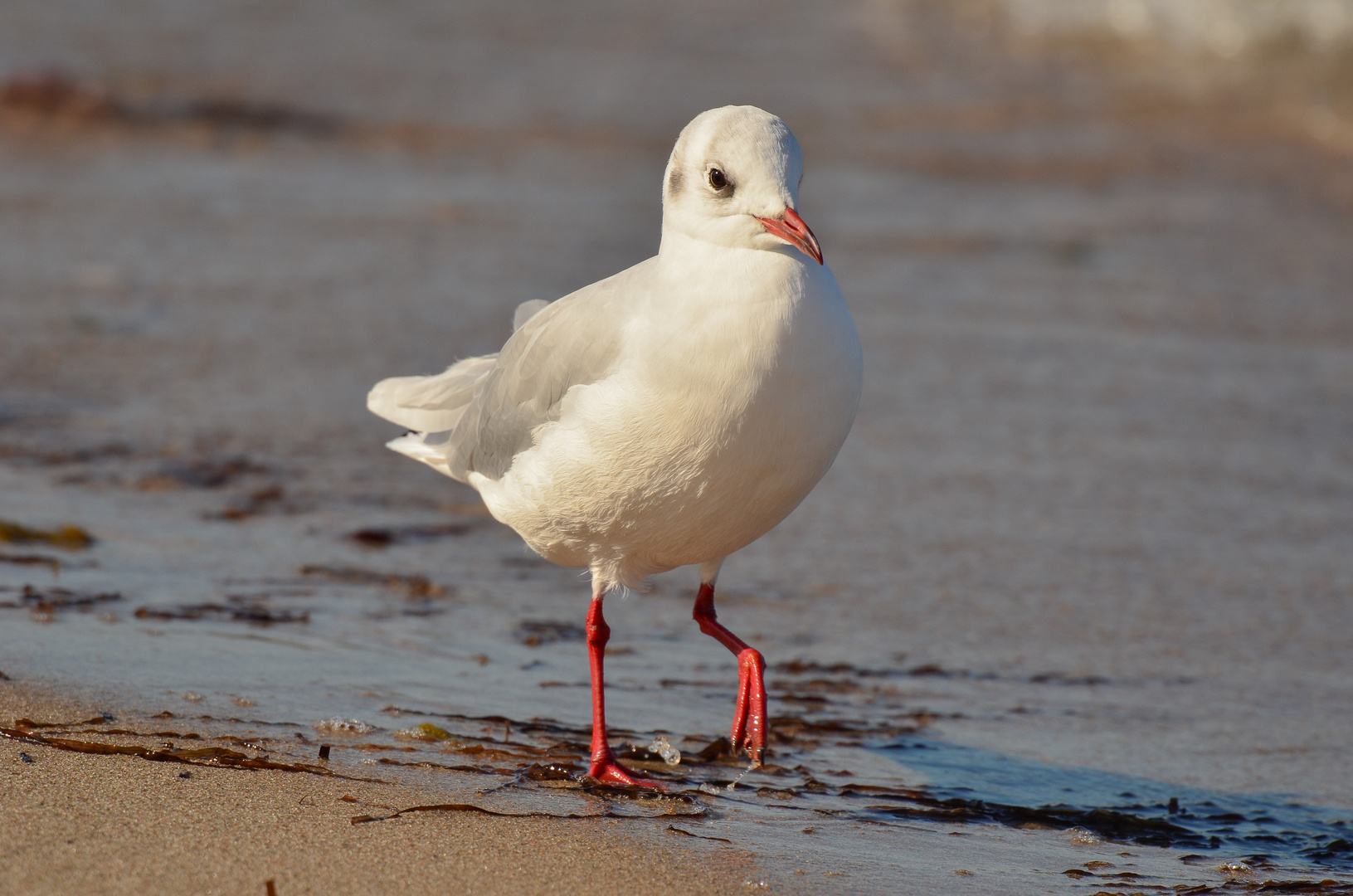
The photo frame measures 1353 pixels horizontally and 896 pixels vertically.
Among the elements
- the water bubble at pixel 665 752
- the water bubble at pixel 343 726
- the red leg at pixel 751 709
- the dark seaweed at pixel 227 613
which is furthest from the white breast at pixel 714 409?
the dark seaweed at pixel 227 613

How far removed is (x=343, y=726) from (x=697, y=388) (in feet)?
3.74

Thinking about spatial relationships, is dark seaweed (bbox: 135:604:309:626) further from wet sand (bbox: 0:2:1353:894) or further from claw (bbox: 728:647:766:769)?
claw (bbox: 728:647:766:769)

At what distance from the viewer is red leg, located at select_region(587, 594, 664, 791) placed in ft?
11.9

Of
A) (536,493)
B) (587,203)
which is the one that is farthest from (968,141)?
(536,493)

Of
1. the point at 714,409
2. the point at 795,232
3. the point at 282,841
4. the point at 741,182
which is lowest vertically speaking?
the point at 282,841

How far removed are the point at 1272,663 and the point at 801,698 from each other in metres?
1.39

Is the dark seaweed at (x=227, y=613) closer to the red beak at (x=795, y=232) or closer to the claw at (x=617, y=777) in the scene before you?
the claw at (x=617, y=777)

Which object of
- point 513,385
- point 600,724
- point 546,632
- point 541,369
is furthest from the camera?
point 546,632

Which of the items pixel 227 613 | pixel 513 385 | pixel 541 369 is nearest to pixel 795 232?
pixel 541 369

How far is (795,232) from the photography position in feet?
10.9

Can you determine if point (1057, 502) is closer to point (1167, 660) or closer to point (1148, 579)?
point (1148, 579)

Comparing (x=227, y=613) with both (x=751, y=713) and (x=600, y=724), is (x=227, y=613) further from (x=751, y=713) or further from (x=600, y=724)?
(x=751, y=713)

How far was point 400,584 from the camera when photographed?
16.0ft

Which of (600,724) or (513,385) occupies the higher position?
(513,385)
